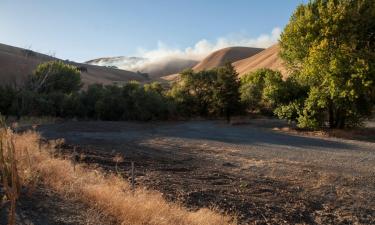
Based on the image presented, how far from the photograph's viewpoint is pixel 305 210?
36.5 feet

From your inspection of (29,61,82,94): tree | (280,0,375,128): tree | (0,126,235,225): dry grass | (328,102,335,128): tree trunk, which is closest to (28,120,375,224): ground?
(0,126,235,225): dry grass

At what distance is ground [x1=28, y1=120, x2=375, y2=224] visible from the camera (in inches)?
436

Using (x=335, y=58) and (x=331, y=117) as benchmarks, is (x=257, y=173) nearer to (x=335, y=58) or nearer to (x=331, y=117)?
(x=335, y=58)

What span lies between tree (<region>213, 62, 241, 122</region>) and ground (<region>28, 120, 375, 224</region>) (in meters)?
19.1

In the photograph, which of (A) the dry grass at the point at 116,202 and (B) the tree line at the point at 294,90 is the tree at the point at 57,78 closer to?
(B) the tree line at the point at 294,90

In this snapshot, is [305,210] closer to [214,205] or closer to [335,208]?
[335,208]

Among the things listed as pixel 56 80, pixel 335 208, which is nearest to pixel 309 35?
pixel 335 208

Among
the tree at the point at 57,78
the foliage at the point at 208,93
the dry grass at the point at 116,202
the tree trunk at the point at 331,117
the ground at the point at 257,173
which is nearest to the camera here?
the dry grass at the point at 116,202

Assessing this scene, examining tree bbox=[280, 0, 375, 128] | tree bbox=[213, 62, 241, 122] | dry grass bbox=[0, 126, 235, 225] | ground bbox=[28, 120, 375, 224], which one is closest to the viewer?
dry grass bbox=[0, 126, 235, 225]

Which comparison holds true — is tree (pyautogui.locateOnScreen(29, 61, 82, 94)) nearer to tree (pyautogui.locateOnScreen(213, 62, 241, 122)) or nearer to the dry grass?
tree (pyautogui.locateOnScreen(213, 62, 241, 122))

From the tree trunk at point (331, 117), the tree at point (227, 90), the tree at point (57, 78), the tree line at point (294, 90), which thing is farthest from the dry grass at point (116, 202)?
the tree at point (57, 78)

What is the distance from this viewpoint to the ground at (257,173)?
36.3 feet

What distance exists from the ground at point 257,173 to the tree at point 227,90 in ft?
62.8

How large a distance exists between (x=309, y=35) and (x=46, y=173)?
23895 millimetres
